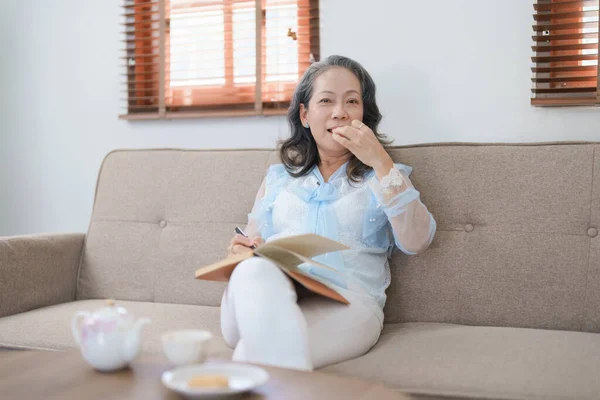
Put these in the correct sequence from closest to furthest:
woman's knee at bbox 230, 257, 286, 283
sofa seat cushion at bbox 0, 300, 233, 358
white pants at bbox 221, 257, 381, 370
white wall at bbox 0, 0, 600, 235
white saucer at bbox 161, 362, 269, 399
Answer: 1. white saucer at bbox 161, 362, 269, 399
2. white pants at bbox 221, 257, 381, 370
3. woman's knee at bbox 230, 257, 286, 283
4. sofa seat cushion at bbox 0, 300, 233, 358
5. white wall at bbox 0, 0, 600, 235

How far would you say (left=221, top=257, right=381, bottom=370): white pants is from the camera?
129 centimetres

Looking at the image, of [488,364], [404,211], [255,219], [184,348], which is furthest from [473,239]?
[184,348]

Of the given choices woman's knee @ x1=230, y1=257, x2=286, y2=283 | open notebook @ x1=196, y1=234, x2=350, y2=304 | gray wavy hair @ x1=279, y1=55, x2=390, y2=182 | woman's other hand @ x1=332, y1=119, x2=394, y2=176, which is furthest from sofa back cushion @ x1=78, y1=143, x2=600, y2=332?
woman's knee @ x1=230, y1=257, x2=286, y2=283

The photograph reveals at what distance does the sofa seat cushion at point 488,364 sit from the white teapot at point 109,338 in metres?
0.50

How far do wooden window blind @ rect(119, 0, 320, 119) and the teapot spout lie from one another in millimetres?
1541

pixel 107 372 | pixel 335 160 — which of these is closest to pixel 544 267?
pixel 335 160

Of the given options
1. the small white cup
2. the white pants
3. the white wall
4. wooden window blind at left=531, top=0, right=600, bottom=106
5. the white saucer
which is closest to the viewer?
the white saucer

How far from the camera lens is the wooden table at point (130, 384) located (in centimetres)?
97

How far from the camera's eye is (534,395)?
4.25 ft

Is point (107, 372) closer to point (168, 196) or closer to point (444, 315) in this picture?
point (444, 315)

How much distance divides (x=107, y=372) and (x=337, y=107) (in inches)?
42.5

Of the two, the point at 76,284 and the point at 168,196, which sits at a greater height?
the point at 168,196

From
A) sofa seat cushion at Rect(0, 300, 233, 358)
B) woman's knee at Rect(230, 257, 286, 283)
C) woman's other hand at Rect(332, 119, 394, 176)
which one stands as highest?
woman's other hand at Rect(332, 119, 394, 176)

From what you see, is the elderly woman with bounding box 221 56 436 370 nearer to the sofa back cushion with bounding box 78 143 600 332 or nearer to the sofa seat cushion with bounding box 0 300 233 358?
the sofa back cushion with bounding box 78 143 600 332
